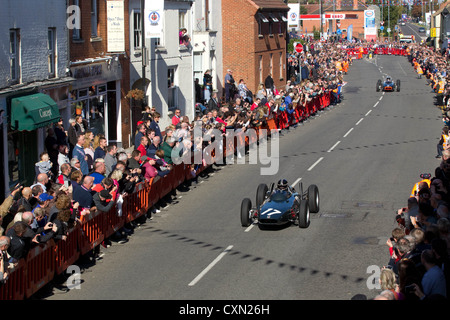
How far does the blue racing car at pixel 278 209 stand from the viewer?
17.5 meters

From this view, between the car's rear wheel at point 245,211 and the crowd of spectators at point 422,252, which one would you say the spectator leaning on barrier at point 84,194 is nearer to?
the car's rear wheel at point 245,211

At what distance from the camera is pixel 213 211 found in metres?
19.9

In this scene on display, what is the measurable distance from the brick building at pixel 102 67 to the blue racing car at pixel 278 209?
27.7ft

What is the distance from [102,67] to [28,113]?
7.18 meters

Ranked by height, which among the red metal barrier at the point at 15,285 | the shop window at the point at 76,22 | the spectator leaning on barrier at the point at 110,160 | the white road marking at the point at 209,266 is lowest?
the white road marking at the point at 209,266

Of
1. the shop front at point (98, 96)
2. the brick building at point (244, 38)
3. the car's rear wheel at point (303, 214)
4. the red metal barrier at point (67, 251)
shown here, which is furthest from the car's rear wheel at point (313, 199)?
the brick building at point (244, 38)

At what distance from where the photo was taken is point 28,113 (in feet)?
64.8

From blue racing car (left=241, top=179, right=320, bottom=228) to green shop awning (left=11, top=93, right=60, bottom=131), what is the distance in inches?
238

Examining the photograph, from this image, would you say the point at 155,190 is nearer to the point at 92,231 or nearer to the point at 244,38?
the point at 92,231

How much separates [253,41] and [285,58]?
829cm

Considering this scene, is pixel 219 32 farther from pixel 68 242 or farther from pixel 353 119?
pixel 68 242

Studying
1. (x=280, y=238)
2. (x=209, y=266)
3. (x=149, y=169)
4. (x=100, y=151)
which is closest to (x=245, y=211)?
(x=280, y=238)

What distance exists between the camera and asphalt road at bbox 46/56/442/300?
13562mm
